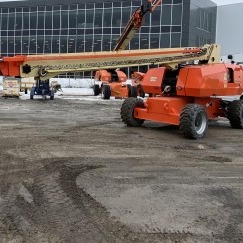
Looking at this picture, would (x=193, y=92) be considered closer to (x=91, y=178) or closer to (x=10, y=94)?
(x=91, y=178)

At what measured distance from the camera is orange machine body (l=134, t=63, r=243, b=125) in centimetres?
1171

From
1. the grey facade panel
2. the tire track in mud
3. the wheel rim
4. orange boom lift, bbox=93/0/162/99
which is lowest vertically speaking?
the tire track in mud

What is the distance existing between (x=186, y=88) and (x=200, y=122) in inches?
41.0

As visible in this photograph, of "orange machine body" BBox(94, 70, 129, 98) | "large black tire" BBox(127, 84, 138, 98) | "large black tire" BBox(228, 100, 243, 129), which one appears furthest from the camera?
"orange machine body" BBox(94, 70, 129, 98)

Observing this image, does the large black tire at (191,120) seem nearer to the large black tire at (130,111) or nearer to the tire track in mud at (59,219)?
the large black tire at (130,111)

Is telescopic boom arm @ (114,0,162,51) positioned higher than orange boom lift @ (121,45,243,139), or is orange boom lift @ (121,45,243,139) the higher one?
telescopic boom arm @ (114,0,162,51)

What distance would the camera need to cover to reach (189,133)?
1073cm

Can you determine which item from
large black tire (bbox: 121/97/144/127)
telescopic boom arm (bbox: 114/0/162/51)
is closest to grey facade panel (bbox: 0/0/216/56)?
telescopic boom arm (bbox: 114/0/162/51)

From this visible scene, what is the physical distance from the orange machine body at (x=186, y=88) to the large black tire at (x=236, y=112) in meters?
0.25

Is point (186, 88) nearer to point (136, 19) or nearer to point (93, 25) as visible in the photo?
point (136, 19)

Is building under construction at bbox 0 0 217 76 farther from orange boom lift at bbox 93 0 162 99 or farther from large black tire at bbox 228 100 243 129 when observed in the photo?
large black tire at bbox 228 100 243 129

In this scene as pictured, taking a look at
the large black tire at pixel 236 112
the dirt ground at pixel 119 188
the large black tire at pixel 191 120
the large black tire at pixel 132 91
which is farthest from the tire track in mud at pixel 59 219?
the large black tire at pixel 132 91

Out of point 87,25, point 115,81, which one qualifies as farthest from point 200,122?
point 87,25

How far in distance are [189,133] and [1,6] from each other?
51.6m
